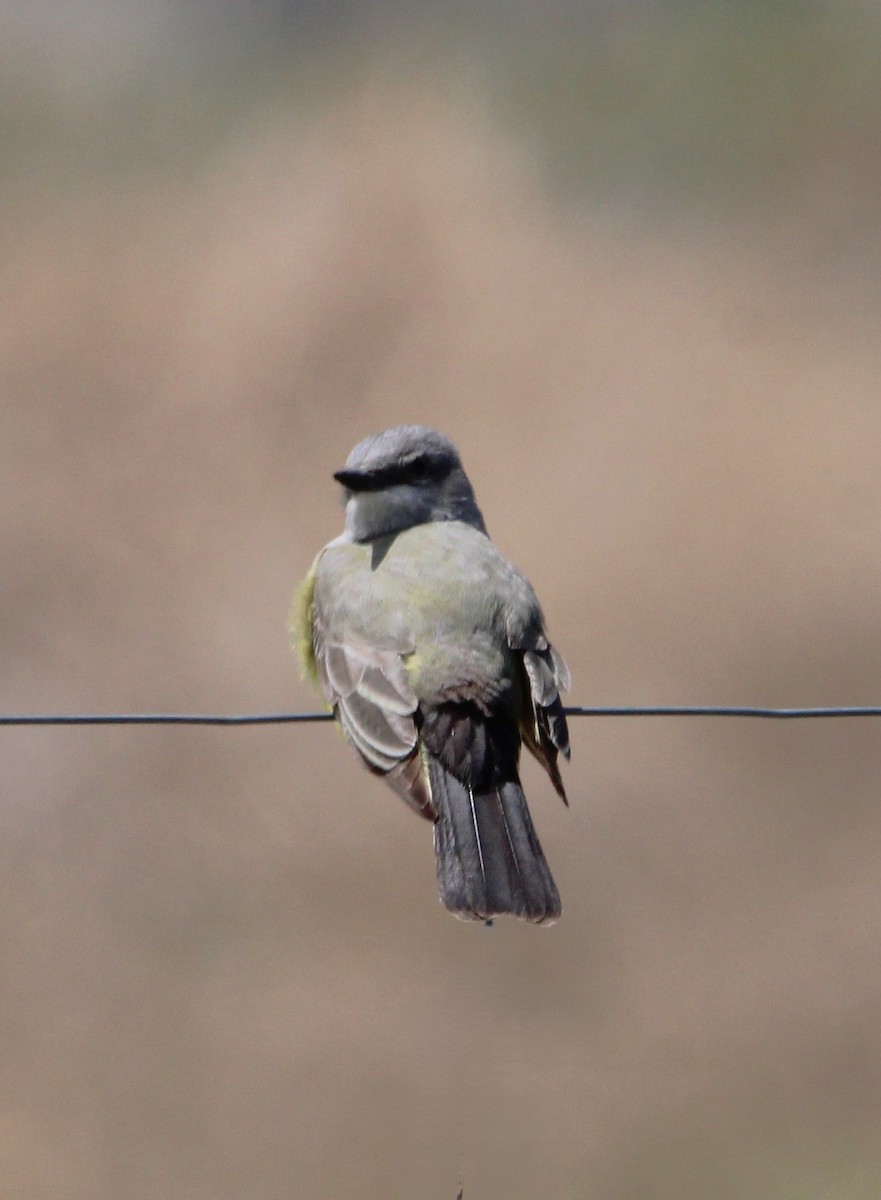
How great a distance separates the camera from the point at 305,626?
692 centimetres

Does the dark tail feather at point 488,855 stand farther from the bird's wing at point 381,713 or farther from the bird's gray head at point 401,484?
the bird's gray head at point 401,484

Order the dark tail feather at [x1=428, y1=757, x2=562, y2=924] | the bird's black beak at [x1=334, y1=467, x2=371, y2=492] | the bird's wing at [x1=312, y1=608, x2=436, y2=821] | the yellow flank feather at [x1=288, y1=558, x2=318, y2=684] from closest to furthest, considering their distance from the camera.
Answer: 1. the dark tail feather at [x1=428, y1=757, x2=562, y2=924]
2. the bird's wing at [x1=312, y1=608, x2=436, y2=821]
3. the yellow flank feather at [x1=288, y1=558, x2=318, y2=684]
4. the bird's black beak at [x1=334, y1=467, x2=371, y2=492]

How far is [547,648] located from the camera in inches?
253

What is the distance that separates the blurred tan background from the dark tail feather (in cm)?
476

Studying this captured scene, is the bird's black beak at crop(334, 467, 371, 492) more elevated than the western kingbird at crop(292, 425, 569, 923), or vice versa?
the bird's black beak at crop(334, 467, 371, 492)

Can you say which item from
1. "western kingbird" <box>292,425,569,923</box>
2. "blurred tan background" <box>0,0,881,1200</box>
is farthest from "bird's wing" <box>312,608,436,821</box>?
"blurred tan background" <box>0,0,881,1200</box>

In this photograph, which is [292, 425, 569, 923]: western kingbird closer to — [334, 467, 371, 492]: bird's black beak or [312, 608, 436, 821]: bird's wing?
[312, 608, 436, 821]: bird's wing

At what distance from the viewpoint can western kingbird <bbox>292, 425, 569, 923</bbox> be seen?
19.6 feet

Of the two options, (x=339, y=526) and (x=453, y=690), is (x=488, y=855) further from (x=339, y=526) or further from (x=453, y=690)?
(x=339, y=526)

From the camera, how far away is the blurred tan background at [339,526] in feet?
36.8

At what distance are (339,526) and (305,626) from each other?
9.80m

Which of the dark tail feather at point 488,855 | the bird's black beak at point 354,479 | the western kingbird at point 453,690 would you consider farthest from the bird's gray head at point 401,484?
the dark tail feather at point 488,855

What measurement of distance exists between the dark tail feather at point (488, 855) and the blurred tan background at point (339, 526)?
4.76 meters

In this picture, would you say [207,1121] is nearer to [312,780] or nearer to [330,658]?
[312,780]
